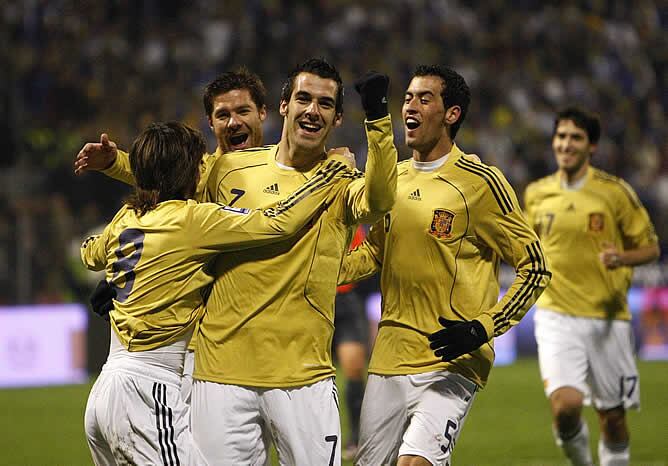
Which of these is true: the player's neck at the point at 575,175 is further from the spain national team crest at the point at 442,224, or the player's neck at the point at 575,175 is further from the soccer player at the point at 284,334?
the soccer player at the point at 284,334

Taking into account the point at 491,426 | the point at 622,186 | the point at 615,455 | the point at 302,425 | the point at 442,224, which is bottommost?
the point at 491,426

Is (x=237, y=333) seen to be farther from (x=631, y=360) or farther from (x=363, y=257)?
(x=631, y=360)

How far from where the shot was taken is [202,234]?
4527 mm

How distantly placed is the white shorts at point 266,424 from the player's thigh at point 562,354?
10.1 ft

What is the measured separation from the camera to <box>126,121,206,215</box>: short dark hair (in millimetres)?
4574

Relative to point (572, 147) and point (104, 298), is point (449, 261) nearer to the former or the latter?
point (104, 298)

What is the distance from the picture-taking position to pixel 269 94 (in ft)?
51.8

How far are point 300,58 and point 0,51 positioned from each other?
446cm

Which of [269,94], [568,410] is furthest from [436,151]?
[269,94]

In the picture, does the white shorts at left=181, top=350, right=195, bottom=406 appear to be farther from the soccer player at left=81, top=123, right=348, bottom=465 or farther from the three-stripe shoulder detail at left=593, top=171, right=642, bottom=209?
the three-stripe shoulder detail at left=593, top=171, right=642, bottom=209

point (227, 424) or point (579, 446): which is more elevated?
point (227, 424)

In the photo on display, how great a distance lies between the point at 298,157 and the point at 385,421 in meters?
1.30

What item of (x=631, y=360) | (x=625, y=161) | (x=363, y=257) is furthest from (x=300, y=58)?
(x=363, y=257)

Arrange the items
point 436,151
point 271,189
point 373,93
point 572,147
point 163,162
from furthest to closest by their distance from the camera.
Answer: point 572,147
point 436,151
point 271,189
point 163,162
point 373,93
